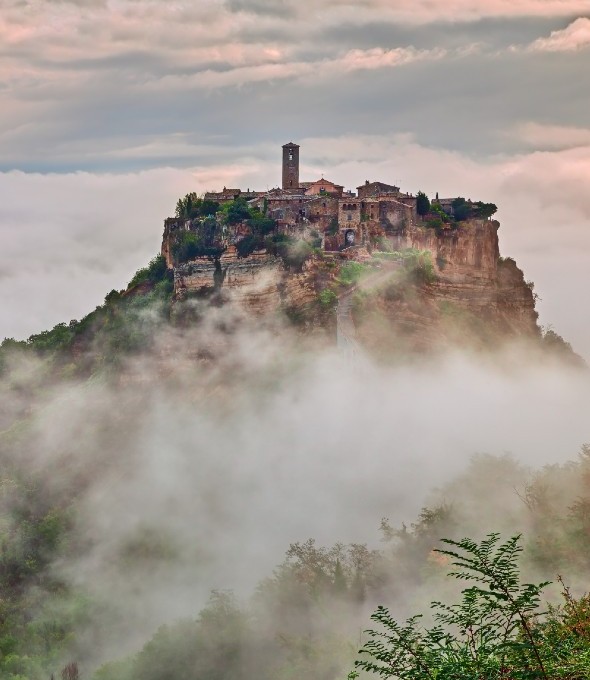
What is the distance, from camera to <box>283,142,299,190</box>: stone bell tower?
276 ft

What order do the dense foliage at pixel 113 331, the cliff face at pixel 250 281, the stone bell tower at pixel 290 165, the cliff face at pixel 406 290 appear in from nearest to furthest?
1. the cliff face at pixel 406 290
2. the cliff face at pixel 250 281
3. the dense foliage at pixel 113 331
4. the stone bell tower at pixel 290 165

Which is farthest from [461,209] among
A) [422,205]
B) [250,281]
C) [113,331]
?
[113,331]

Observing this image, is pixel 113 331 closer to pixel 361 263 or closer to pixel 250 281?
pixel 250 281

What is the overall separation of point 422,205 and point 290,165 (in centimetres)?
1294

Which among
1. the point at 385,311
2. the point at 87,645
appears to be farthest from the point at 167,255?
the point at 87,645

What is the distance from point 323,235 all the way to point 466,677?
56.7 meters

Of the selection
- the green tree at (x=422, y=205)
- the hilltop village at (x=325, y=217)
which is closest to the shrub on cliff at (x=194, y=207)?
the hilltop village at (x=325, y=217)

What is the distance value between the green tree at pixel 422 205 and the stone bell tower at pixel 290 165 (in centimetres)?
1122

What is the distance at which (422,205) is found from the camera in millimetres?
77188

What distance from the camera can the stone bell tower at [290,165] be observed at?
84000 millimetres

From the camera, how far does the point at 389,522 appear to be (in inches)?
2442

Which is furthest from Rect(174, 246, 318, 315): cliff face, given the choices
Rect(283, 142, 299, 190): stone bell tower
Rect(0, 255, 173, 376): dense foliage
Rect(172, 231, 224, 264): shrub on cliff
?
Rect(283, 142, 299, 190): stone bell tower

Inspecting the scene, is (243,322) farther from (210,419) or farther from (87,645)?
(87,645)

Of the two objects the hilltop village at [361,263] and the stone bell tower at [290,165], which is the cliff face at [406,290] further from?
the stone bell tower at [290,165]
